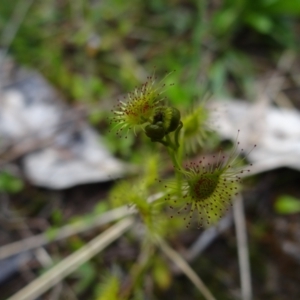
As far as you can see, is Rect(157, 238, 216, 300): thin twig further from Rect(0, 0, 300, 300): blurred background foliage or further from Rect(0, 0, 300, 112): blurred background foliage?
Rect(0, 0, 300, 112): blurred background foliage

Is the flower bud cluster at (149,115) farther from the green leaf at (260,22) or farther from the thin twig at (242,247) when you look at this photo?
the green leaf at (260,22)

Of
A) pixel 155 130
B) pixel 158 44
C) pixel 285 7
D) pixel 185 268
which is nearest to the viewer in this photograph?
pixel 155 130

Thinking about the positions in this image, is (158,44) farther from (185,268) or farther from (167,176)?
(185,268)

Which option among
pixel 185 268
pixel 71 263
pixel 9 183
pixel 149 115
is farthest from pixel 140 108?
pixel 9 183

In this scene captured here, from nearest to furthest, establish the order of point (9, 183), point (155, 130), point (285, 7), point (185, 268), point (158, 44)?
point (155, 130) < point (185, 268) < point (9, 183) < point (285, 7) < point (158, 44)

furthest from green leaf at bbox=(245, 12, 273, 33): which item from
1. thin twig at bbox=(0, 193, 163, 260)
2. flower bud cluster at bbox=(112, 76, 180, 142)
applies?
flower bud cluster at bbox=(112, 76, 180, 142)

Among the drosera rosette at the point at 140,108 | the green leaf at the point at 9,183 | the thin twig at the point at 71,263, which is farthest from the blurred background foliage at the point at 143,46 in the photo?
the drosera rosette at the point at 140,108

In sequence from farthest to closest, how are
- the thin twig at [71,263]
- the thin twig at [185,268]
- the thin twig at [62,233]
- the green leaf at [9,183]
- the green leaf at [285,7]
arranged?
the green leaf at [285,7] < the green leaf at [9,183] < the thin twig at [62,233] < the thin twig at [71,263] < the thin twig at [185,268]
